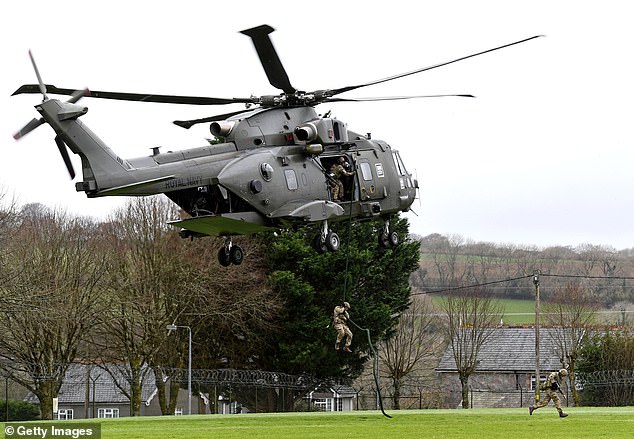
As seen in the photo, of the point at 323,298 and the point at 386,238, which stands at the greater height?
the point at 323,298

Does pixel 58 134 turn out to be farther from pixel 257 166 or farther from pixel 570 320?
pixel 570 320

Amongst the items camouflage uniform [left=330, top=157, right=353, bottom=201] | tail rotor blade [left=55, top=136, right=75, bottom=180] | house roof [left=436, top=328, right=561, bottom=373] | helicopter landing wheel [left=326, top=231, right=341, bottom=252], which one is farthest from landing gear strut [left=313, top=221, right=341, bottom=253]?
house roof [left=436, top=328, right=561, bottom=373]

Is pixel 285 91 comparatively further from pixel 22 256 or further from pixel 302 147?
pixel 22 256

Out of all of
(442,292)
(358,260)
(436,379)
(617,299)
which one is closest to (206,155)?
(358,260)

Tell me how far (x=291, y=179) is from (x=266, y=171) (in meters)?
1.23

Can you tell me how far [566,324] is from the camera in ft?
339

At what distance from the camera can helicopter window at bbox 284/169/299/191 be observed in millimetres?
37469

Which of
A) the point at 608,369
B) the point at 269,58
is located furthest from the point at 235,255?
the point at 608,369

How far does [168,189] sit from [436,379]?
6860 cm

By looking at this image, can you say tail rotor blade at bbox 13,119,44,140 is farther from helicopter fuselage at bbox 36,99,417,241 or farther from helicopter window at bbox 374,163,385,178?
helicopter window at bbox 374,163,385,178

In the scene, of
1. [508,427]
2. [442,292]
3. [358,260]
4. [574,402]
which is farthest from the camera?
[442,292]

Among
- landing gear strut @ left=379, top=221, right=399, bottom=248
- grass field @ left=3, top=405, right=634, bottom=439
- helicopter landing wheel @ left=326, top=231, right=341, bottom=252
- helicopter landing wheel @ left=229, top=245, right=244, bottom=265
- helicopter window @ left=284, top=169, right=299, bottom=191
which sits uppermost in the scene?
helicopter window @ left=284, top=169, right=299, bottom=191

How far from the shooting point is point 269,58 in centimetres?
3662

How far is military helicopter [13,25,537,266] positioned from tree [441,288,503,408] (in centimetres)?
4903
